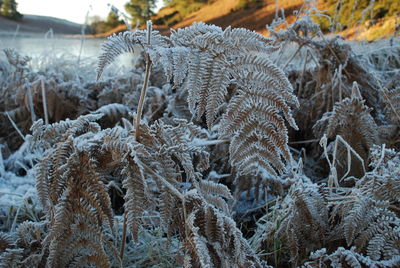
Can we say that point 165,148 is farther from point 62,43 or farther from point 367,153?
point 62,43

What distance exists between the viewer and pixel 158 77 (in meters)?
3.03

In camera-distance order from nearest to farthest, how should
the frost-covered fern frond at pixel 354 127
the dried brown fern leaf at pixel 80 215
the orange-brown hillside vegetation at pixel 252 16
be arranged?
the dried brown fern leaf at pixel 80 215 → the frost-covered fern frond at pixel 354 127 → the orange-brown hillside vegetation at pixel 252 16

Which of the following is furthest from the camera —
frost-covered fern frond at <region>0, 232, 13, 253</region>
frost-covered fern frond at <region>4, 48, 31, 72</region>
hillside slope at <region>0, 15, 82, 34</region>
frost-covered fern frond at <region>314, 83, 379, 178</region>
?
hillside slope at <region>0, 15, 82, 34</region>

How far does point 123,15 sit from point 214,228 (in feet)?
2.90

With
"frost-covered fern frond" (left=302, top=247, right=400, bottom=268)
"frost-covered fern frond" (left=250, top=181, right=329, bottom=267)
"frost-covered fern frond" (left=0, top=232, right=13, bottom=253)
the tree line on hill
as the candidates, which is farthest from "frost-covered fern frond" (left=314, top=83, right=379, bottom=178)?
the tree line on hill

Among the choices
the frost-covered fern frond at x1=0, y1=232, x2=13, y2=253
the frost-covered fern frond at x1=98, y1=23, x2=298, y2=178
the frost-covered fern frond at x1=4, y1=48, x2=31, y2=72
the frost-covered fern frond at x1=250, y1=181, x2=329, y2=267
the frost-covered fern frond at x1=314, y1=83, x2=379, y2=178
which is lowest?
the frost-covered fern frond at x1=0, y1=232, x2=13, y2=253

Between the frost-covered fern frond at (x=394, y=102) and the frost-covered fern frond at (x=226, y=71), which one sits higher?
the frost-covered fern frond at (x=226, y=71)

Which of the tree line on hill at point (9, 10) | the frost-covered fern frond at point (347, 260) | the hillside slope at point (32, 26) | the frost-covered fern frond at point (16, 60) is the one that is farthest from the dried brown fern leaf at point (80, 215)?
the tree line on hill at point (9, 10)

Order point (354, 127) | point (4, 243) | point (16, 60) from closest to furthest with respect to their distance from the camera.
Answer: point (4, 243)
point (354, 127)
point (16, 60)

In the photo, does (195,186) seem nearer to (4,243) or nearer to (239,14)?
(4,243)

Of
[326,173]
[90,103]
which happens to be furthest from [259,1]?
[326,173]

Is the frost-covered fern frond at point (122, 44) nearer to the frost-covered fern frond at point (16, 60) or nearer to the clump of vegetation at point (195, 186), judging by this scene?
the clump of vegetation at point (195, 186)

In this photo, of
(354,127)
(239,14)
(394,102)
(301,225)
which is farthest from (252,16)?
(301,225)

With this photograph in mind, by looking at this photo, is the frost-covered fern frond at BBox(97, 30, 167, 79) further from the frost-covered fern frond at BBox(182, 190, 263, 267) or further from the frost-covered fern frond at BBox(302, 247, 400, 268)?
the frost-covered fern frond at BBox(302, 247, 400, 268)
